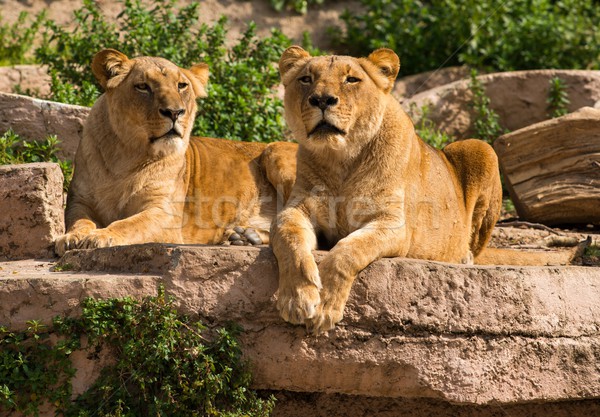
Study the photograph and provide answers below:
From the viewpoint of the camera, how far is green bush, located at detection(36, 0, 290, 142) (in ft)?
28.5

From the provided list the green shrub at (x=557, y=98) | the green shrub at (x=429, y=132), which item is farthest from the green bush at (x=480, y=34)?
the green shrub at (x=429, y=132)

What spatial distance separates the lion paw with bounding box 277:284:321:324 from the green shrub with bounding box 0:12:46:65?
6.48 metres

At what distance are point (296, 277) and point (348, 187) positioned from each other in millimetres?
969

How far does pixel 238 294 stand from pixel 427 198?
1568mm

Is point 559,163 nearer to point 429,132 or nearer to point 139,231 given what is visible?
point 429,132

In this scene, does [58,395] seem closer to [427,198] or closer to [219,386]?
[219,386]

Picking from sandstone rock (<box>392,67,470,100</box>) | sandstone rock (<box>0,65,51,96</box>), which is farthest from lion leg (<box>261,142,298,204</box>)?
sandstone rock (<box>392,67,470,100</box>)

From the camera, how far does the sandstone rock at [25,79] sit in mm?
9188

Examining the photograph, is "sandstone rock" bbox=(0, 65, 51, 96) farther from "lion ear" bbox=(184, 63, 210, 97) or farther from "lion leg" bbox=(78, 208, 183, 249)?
"lion leg" bbox=(78, 208, 183, 249)

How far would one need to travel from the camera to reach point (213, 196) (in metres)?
7.48

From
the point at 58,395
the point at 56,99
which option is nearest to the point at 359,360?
the point at 58,395

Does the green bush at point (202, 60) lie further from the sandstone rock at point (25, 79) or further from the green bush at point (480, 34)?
the green bush at point (480, 34)

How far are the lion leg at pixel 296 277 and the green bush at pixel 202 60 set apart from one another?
3.80m

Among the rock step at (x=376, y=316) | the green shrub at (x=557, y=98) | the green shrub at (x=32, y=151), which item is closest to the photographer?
the rock step at (x=376, y=316)
